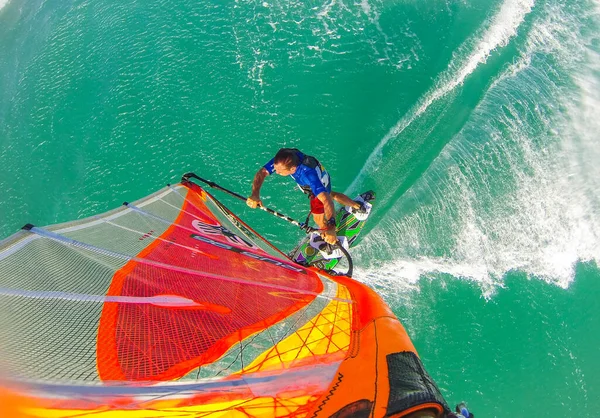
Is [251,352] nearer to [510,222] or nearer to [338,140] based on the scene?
[338,140]

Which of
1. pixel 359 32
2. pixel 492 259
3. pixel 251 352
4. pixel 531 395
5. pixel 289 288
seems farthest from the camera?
pixel 359 32

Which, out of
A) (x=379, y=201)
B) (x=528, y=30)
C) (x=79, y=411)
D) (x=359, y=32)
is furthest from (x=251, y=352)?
(x=528, y=30)

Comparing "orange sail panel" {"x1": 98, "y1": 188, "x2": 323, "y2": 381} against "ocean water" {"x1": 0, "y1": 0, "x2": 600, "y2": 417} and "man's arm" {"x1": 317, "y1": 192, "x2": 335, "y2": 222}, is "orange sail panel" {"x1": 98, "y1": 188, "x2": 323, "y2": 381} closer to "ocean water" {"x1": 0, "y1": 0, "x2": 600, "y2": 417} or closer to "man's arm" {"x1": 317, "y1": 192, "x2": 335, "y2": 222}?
"man's arm" {"x1": 317, "y1": 192, "x2": 335, "y2": 222}

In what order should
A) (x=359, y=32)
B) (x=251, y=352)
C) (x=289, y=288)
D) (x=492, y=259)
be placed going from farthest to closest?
1. (x=359, y=32)
2. (x=492, y=259)
3. (x=289, y=288)
4. (x=251, y=352)

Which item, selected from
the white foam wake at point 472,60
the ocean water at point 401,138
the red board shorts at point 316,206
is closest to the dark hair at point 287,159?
the red board shorts at point 316,206

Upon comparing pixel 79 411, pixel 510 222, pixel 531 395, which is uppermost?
pixel 79 411

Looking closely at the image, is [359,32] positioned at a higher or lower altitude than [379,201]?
higher

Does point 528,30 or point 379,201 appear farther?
point 528,30

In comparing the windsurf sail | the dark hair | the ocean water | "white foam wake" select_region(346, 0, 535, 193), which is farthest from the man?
"white foam wake" select_region(346, 0, 535, 193)
